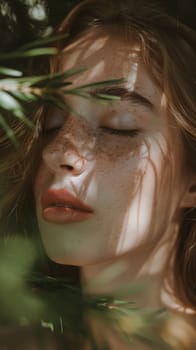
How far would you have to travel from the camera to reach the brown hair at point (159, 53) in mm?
1001

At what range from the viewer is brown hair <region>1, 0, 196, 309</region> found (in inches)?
39.4

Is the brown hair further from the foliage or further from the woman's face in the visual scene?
the foliage

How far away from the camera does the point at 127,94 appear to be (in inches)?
37.0

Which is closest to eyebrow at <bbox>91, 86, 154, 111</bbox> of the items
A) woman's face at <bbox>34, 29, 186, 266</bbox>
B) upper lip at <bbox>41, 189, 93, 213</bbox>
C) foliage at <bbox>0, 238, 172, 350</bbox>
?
woman's face at <bbox>34, 29, 186, 266</bbox>

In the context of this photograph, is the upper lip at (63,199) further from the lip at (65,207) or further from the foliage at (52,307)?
the foliage at (52,307)

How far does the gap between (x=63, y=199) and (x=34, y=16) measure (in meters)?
0.32

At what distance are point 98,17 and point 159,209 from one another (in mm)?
349

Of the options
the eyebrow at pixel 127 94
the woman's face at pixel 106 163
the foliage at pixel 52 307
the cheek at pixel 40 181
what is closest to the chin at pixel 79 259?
the woman's face at pixel 106 163

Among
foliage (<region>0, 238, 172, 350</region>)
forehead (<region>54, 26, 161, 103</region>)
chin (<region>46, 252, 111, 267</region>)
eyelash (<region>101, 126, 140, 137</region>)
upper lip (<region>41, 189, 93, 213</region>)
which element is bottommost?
foliage (<region>0, 238, 172, 350</region>)

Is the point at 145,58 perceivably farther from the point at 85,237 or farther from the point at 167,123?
the point at 85,237

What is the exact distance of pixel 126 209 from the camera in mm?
936

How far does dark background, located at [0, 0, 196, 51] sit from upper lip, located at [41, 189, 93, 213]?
25 centimetres

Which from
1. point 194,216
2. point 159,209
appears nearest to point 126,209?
point 159,209

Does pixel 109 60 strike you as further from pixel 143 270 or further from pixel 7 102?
pixel 7 102
